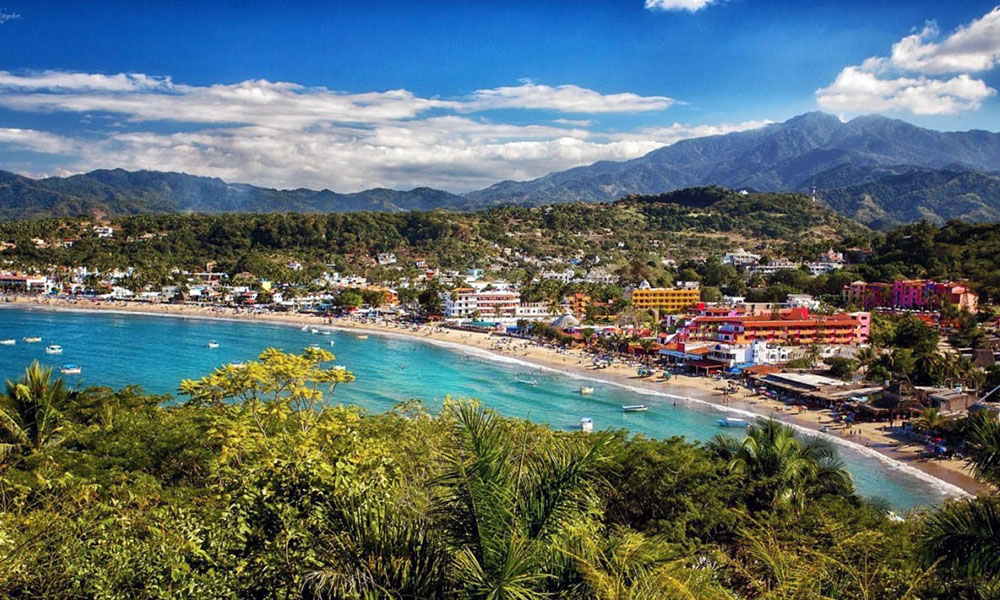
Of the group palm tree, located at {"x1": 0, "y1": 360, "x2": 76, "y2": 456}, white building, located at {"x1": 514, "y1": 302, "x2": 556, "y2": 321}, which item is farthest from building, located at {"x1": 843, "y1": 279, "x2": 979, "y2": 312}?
palm tree, located at {"x1": 0, "y1": 360, "x2": 76, "y2": 456}

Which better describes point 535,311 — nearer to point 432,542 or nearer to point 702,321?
point 702,321

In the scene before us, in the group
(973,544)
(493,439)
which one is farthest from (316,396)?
(973,544)

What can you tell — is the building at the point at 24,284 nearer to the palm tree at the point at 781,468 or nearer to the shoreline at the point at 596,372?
the shoreline at the point at 596,372

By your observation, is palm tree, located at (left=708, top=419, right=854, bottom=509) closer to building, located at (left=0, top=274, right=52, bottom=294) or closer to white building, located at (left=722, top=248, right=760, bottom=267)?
white building, located at (left=722, top=248, right=760, bottom=267)

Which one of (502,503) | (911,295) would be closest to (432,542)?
(502,503)

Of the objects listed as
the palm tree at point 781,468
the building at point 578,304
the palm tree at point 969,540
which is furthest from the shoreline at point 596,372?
the palm tree at point 969,540

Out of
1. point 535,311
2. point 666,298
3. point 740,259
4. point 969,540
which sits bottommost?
point 535,311
